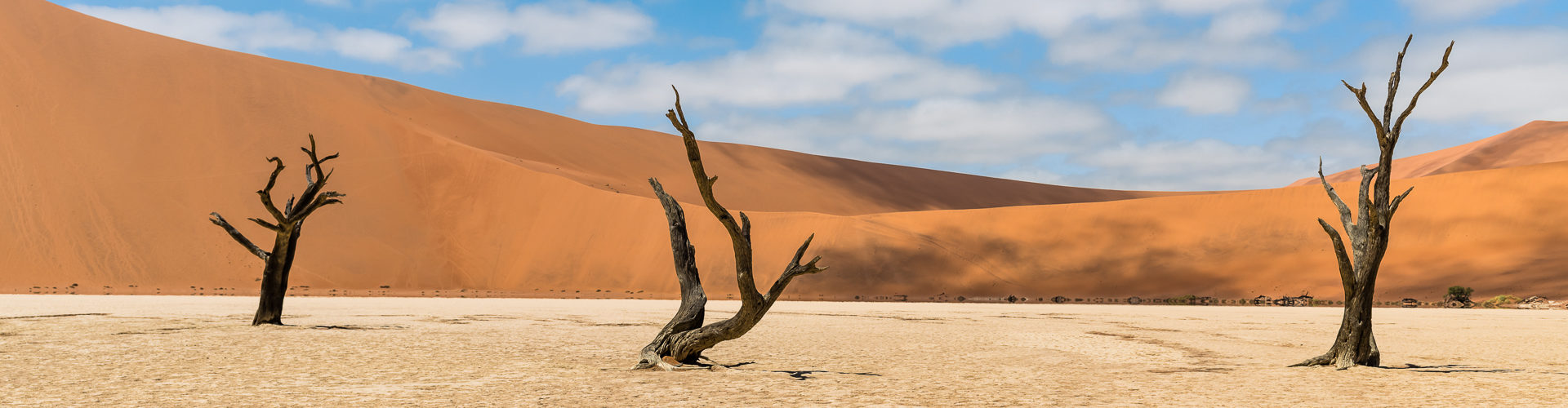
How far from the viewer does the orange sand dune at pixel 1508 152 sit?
114 meters

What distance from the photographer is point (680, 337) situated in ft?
39.1

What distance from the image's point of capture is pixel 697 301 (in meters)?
12.2

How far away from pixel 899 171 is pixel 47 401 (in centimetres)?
10633

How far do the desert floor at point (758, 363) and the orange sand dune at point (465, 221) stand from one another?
2499cm

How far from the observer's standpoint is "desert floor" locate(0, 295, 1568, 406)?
934 centimetres

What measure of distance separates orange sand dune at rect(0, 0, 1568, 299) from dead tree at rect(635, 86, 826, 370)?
34221mm

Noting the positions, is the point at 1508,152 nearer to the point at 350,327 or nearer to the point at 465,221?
the point at 465,221

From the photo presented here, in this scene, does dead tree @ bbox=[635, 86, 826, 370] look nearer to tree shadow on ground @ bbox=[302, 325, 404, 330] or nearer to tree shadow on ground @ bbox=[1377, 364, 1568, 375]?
tree shadow on ground @ bbox=[1377, 364, 1568, 375]

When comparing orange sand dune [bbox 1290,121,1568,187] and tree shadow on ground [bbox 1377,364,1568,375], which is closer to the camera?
tree shadow on ground [bbox 1377,364,1568,375]

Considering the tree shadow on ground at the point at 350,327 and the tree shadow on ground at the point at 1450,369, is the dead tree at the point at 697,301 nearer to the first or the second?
the tree shadow on ground at the point at 1450,369

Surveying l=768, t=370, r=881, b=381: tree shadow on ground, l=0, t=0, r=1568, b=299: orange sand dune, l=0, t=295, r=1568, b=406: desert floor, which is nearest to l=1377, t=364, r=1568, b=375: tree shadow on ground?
l=0, t=295, r=1568, b=406: desert floor

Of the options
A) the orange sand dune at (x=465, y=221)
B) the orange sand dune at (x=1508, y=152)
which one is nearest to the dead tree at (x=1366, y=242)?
the orange sand dune at (x=465, y=221)

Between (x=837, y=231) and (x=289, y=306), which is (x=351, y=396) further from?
(x=837, y=231)

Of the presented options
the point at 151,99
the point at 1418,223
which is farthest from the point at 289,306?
the point at 1418,223
